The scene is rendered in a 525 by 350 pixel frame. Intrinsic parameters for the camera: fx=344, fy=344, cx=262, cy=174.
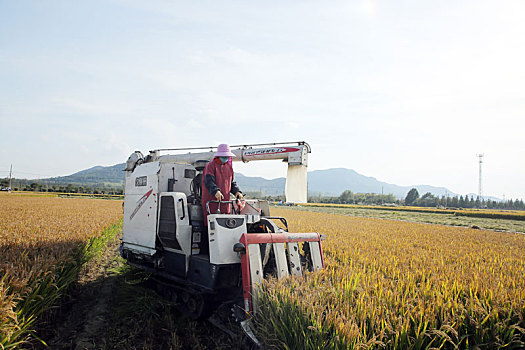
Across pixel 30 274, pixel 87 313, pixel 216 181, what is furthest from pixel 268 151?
pixel 30 274

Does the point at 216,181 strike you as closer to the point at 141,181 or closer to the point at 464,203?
the point at 141,181

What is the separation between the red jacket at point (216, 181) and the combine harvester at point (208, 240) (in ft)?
0.89

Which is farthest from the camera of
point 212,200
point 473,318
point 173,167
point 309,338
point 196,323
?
point 173,167

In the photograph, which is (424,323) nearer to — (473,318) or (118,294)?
(473,318)

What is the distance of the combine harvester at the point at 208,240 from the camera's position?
5414 mm

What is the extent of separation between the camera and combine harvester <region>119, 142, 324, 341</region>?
5.41 m

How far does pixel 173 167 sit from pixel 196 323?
3.02 metres

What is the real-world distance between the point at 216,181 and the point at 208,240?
3.62 feet

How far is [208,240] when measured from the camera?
6090 millimetres

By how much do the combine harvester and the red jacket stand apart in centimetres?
27

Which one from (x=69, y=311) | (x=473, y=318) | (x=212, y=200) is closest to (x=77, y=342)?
(x=69, y=311)

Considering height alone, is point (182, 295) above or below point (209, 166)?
below

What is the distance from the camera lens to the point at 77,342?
5074mm

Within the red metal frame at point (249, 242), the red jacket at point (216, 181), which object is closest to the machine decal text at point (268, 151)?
the red jacket at point (216, 181)
